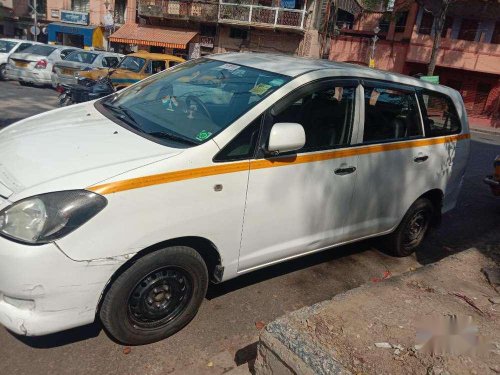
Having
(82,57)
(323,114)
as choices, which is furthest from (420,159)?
(82,57)

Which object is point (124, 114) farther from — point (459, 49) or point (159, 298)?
point (459, 49)

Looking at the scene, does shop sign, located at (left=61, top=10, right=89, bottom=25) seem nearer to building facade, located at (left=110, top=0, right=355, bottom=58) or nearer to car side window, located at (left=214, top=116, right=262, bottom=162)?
building facade, located at (left=110, top=0, right=355, bottom=58)

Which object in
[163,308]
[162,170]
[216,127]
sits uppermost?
[216,127]

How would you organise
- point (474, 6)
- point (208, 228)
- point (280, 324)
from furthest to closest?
point (474, 6), point (208, 228), point (280, 324)

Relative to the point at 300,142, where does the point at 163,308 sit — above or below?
below

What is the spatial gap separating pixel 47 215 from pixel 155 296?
0.88m

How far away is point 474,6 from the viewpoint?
85.4 feet

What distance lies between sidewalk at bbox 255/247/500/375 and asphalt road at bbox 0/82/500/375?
1.53ft

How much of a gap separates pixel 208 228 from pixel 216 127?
684 mm

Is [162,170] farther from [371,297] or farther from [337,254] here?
[337,254]

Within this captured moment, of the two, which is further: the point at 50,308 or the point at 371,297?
the point at 371,297

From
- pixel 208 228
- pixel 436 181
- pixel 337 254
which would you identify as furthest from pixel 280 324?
pixel 436 181

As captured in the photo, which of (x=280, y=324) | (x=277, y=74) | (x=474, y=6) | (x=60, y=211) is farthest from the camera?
(x=474, y=6)

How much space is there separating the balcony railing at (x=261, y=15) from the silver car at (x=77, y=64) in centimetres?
1689
